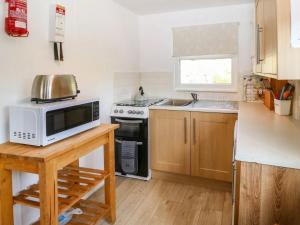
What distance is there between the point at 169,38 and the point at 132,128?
1412 mm

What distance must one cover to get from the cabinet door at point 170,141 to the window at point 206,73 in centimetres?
74

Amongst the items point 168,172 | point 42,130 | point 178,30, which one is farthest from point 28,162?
point 178,30

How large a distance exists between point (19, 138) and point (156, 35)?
2.56 meters

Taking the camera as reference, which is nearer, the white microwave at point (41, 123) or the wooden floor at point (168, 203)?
the white microwave at point (41, 123)

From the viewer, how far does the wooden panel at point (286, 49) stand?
115cm

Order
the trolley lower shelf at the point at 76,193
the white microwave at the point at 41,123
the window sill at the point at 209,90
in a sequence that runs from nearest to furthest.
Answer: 1. the white microwave at the point at 41,123
2. the trolley lower shelf at the point at 76,193
3. the window sill at the point at 209,90

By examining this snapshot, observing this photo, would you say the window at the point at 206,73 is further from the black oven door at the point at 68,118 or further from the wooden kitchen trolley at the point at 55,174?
the black oven door at the point at 68,118

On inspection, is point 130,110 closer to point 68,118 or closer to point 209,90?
point 209,90

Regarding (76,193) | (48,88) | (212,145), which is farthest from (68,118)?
(212,145)

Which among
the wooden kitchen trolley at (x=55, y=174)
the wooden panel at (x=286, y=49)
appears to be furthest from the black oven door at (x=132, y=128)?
the wooden panel at (x=286, y=49)

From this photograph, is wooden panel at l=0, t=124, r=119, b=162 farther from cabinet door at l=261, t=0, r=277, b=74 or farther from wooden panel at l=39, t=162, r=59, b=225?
cabinet door at l=261, t=0, r=277, b=74

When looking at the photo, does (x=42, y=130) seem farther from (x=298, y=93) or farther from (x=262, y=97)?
(x=262, y=97)

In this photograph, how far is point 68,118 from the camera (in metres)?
1.77

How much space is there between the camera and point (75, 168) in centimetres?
218
